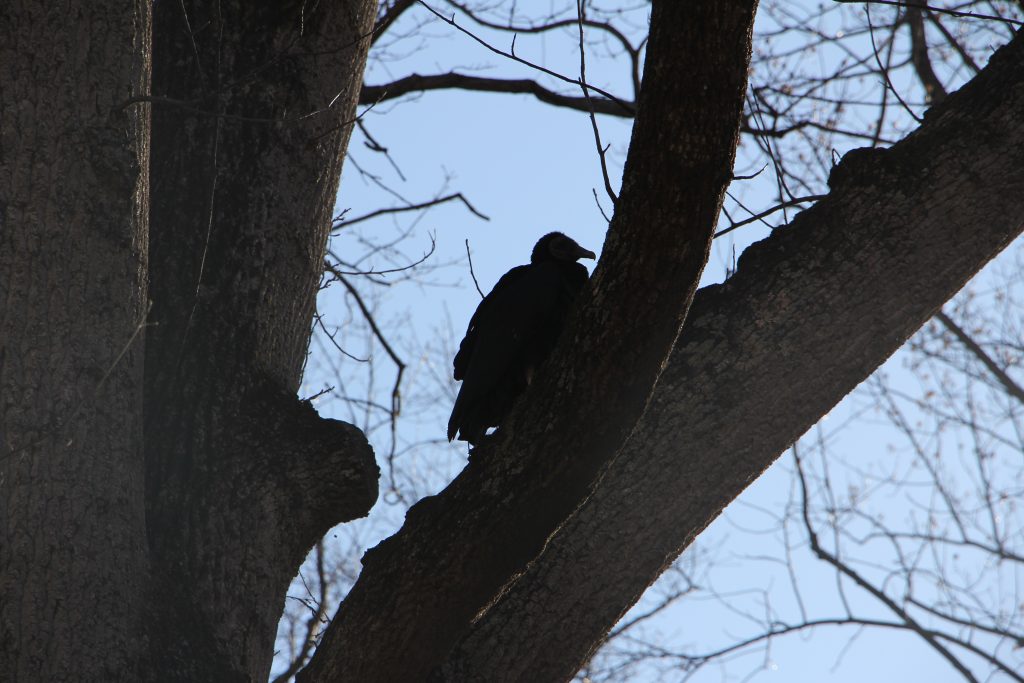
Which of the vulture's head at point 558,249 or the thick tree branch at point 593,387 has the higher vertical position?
the vulture's head at point 558,249

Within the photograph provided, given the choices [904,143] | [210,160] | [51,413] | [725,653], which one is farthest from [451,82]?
[725,653]

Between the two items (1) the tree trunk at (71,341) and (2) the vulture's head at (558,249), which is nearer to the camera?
(1) the tree trunk at (71,341)

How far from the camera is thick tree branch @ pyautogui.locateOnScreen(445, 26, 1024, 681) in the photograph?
2.28 meters

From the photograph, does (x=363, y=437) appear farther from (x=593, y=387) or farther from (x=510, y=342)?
(x=593, y=387)

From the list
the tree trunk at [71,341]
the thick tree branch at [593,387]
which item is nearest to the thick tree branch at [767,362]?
the thick tree branch at [593,387]

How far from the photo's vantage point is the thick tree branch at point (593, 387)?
199cm

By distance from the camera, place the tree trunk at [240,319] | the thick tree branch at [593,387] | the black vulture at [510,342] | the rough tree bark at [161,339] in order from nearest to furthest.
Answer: the thick tree branch at [593,387] < the rough tree bark at [161,339] < the tree trunk at [240,319] < the black vulture at [510,342]

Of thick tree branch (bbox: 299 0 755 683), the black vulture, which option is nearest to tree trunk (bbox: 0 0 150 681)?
thick tree branch (bbox: 299 0 755 683)

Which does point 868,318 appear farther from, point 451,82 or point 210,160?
point 451,82

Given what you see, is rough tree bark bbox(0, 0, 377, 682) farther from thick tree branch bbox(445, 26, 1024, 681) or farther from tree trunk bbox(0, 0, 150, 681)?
thick tree branch bbox(445, 26, 1024, 681)

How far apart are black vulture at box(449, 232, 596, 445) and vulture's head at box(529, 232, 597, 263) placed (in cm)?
44

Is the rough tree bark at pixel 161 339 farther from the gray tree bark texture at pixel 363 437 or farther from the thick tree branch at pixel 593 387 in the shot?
the thick tree branch at pixel 593 387

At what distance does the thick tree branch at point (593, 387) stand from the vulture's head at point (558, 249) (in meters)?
1.45

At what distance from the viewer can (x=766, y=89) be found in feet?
17.3
